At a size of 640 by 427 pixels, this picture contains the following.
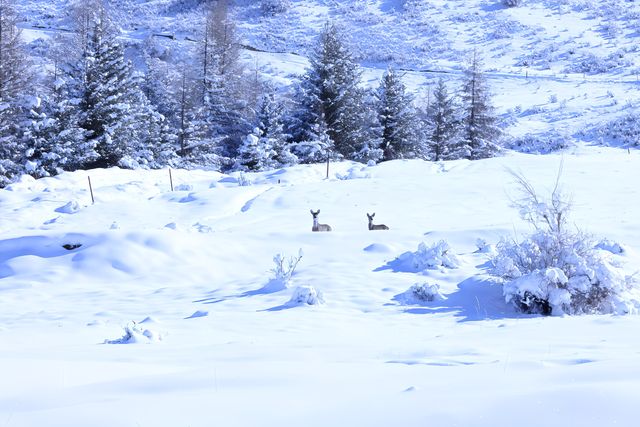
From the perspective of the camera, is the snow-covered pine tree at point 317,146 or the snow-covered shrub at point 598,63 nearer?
the snow-covered pine tree at point 317,146

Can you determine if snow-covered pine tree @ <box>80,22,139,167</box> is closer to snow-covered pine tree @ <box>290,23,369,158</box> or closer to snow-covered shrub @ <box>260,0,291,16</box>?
snow-covered pine tree @ <box>290,23,369,158</box>

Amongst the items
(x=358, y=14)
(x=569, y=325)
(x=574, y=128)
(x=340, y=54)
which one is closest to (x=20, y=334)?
(x=569, y=325)

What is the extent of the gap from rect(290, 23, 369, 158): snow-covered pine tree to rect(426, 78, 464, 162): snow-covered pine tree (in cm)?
412

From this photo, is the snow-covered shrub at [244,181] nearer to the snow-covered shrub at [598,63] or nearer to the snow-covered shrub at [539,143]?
the snow-covered shrub at [539,143]

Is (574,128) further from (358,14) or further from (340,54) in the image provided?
(358,14)

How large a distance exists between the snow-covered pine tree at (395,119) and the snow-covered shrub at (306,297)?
76.2 feet

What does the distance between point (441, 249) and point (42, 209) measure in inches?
509

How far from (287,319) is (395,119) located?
24761 mm

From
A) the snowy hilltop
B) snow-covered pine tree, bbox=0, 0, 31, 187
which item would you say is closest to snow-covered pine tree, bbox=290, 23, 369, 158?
the snowy hilltop

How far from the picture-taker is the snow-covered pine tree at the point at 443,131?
32125 millimetres

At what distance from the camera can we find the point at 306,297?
866 centimetres

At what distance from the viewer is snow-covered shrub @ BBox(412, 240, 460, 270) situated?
1072cm

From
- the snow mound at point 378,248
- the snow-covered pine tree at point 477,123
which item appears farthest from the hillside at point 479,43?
the snow mound at point 378,248

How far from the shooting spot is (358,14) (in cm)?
6009
